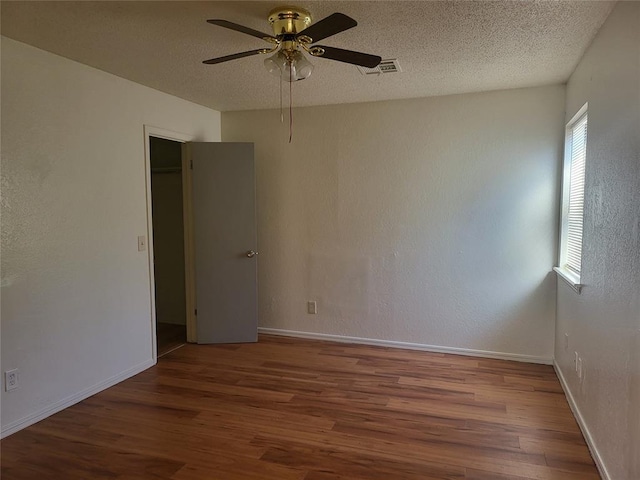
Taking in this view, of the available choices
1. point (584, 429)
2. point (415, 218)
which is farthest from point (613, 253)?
point (415, 218)

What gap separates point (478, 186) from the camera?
3.88m

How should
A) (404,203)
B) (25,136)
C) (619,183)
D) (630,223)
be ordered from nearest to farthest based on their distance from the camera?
(630,223) → (619,183) → (25,136) → (404,203)

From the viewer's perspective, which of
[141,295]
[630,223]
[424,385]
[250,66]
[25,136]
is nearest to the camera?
[630,223]

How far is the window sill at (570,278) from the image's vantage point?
2.78 metres

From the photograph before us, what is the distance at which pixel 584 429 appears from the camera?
260 centimetres

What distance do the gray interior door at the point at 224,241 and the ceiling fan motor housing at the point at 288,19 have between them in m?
2.11

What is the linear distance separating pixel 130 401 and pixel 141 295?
2.89 ft

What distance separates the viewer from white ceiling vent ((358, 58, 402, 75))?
302 centimetres

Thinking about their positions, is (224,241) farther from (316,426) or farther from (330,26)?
(330,26)

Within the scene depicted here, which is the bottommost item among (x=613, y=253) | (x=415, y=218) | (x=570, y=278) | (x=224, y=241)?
(x=570, y=278)

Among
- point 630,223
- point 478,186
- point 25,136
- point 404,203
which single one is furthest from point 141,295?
point 630,223

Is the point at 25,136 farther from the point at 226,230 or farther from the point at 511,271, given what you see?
the point at 511,271

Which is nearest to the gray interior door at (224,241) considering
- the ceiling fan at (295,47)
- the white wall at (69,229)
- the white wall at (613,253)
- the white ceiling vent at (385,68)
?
the white wall at (69,229)

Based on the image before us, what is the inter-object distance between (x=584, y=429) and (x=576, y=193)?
160 cm
